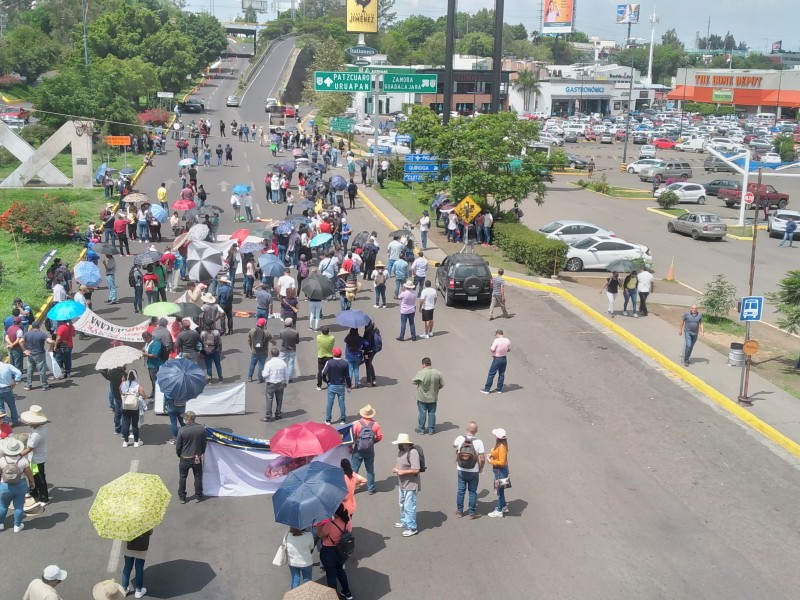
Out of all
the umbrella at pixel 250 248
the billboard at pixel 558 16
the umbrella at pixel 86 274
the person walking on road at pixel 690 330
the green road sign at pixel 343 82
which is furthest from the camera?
the billboard at pixel 558 16

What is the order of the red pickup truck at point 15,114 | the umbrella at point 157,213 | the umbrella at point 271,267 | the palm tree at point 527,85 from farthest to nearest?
the palm tree at point 527,85, the red pickup truck at point 15,114, the umbrella at point 157,213, the umbrella at point 271,267

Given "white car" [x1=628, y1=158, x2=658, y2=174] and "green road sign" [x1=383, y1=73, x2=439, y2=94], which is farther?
"white car" [x1=628, y1=158, x2=658, y2=174]

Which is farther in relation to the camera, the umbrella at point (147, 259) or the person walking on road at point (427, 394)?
the umbrella at point (147, 259)

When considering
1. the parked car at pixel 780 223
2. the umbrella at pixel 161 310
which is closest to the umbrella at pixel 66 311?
the umbrella at pixel 161 310

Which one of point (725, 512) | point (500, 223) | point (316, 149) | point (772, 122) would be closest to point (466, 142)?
point (500, 223)

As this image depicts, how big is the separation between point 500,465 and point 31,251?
25682mm

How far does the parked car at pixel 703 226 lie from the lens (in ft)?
133

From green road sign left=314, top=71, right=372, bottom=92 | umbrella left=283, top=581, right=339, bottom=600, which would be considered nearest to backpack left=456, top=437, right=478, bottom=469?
umbrella left=283, top=581, right=339, bottom=600

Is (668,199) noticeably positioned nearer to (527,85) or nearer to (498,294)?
(498,294)

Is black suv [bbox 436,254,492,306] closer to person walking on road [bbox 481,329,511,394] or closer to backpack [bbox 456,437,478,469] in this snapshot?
person walking on road [bbox 481,329,511,394]

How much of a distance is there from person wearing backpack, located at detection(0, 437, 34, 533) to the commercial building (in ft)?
437

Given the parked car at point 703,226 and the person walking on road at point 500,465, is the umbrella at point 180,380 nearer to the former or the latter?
the person walking on road at point 500,465

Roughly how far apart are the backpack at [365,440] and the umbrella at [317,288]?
8700 mm

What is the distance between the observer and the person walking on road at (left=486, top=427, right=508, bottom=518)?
41.6 feet
